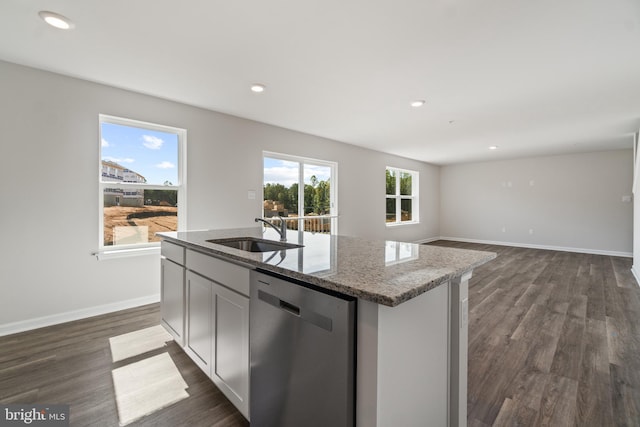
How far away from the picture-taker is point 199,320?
1.87 meters

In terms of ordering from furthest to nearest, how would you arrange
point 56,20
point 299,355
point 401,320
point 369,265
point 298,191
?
point 298,191 < point 56,20 < point 369,265 < point 299,355 < point 401,320

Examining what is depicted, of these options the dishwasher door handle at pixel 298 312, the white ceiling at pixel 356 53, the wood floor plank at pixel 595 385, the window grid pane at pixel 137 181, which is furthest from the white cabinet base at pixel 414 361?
the window grid pane at pixel 137 181

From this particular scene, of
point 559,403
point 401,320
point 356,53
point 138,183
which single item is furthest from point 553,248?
point 138,183

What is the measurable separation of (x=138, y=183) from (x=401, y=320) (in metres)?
3.40

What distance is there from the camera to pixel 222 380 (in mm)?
1637

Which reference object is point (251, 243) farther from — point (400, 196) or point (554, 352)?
point (400, 196)

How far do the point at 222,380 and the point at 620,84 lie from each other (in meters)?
4.43

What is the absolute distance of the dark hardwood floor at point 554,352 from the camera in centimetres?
164

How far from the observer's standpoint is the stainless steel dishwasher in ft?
3.19

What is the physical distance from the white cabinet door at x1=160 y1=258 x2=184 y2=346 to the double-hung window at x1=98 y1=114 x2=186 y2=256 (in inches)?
45.1

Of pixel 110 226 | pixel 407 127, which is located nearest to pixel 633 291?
pixel 407 127

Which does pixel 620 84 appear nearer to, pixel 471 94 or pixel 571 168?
pixel 471 94

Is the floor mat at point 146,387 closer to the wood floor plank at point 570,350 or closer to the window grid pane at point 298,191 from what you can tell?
the wood floor plank at point 570,350

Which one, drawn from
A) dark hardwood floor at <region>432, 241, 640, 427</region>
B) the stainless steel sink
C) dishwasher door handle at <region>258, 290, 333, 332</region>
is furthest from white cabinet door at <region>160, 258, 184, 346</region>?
dark hardwood floor at <region>432, 241, 640, 427</region>
